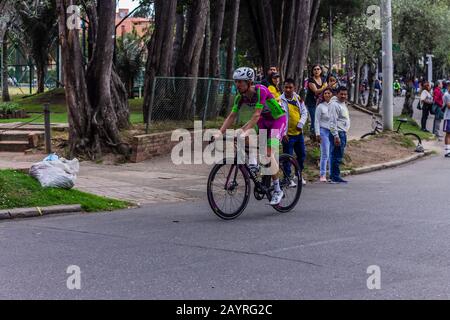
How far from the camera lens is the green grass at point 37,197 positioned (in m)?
10.3

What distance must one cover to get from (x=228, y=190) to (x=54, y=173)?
3272 millimetres

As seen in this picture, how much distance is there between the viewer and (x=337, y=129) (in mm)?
13648

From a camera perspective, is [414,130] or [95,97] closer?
[95,97]

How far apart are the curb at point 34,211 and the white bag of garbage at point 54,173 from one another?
2.72ft

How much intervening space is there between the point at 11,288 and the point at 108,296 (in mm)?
881

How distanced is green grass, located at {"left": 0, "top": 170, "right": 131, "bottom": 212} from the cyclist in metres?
2.40

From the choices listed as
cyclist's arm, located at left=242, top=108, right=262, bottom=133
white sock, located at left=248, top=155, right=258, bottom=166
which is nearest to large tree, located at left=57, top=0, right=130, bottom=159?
white sock, located at left=248, top=155, right=258, bottom=166

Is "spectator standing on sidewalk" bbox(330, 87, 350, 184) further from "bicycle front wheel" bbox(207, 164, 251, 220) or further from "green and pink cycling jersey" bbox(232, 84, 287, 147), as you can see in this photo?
"bicycle front wheel" bbox(207, 164, 251, 220)

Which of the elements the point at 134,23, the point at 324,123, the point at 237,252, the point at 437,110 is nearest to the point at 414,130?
the point at 437,110

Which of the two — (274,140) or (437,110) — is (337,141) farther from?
(437,110)

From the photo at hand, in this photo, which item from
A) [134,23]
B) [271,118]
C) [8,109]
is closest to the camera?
[271,118]

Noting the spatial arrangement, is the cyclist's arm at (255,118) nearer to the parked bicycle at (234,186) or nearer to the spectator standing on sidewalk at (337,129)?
the parked bicycle at (234,186)

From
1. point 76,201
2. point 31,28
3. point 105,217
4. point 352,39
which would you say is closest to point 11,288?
point 105,217

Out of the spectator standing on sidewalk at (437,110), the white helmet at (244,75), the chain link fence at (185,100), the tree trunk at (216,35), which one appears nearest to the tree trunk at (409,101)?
the spectator standing on sidewalk at (437,110)
